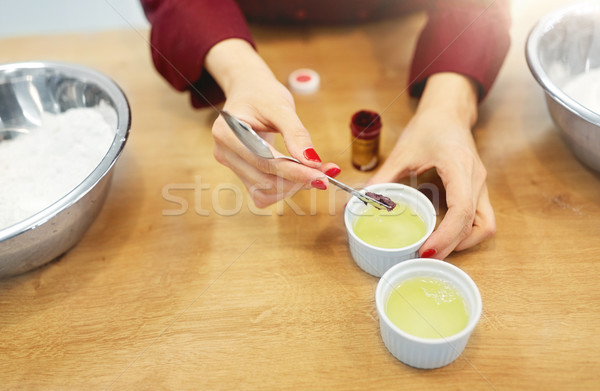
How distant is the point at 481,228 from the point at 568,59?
1.53 ft

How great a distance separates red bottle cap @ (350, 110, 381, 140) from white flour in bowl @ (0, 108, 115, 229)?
456mm

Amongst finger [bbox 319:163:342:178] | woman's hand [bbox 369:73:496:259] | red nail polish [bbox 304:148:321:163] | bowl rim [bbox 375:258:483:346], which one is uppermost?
red nail polish [bbox 304:148:321:163]

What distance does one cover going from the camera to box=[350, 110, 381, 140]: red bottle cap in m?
0.94

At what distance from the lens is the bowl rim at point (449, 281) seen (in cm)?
65

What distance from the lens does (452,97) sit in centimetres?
99

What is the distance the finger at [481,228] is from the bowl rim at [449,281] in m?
0.11

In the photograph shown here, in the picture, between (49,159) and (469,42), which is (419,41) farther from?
(49,159)

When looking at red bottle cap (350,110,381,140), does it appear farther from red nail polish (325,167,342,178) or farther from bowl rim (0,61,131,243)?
bowl rim (0,61,131,243)

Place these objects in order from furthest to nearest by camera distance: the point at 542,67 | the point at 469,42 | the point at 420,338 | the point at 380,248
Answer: the point at 469,42
the point at 542,67
the point at 380,248
the point at 420,338

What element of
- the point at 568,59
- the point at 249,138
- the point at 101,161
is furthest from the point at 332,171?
the point at 568,59

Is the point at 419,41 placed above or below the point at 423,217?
above

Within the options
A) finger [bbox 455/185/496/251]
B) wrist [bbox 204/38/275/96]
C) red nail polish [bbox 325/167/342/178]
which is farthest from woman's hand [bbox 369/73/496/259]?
wrist [bbox 204/38/275/96]

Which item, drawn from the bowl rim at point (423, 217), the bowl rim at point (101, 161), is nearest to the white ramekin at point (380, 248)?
the bowl rim at point (423, 217)

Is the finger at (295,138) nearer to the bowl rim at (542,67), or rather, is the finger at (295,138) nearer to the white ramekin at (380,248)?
the white ramekin at (380,248)
